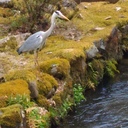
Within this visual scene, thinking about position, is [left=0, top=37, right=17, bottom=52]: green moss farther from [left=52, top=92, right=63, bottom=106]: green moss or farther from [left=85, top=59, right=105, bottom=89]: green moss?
[left=52, top=92, right=63, bottom=106]: green moss

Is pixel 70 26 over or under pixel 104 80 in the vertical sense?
over

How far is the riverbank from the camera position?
880 cm

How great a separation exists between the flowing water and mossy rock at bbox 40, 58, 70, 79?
1.00 m

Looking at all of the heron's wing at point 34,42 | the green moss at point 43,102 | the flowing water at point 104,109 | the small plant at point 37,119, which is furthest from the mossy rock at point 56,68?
the small plant at point 37,119

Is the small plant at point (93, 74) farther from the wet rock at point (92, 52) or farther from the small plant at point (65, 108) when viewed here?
the small plant at point (65, 108)

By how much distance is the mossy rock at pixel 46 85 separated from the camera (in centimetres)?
1000

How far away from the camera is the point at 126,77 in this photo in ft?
45.0

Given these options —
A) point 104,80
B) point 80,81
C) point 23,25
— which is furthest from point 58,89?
point 23,25

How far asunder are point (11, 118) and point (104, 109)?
13.3ft

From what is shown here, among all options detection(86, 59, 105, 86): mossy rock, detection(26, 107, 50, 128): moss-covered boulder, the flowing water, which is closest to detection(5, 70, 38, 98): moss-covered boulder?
detection(26, 107, 50, 128): moss-covered boulder

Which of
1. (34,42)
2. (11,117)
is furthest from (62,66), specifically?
(11,117)

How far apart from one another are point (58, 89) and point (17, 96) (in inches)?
83.8

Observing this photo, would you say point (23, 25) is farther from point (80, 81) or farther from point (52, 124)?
point (52, 124)

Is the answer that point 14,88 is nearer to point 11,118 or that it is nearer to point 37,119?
point 37,119
